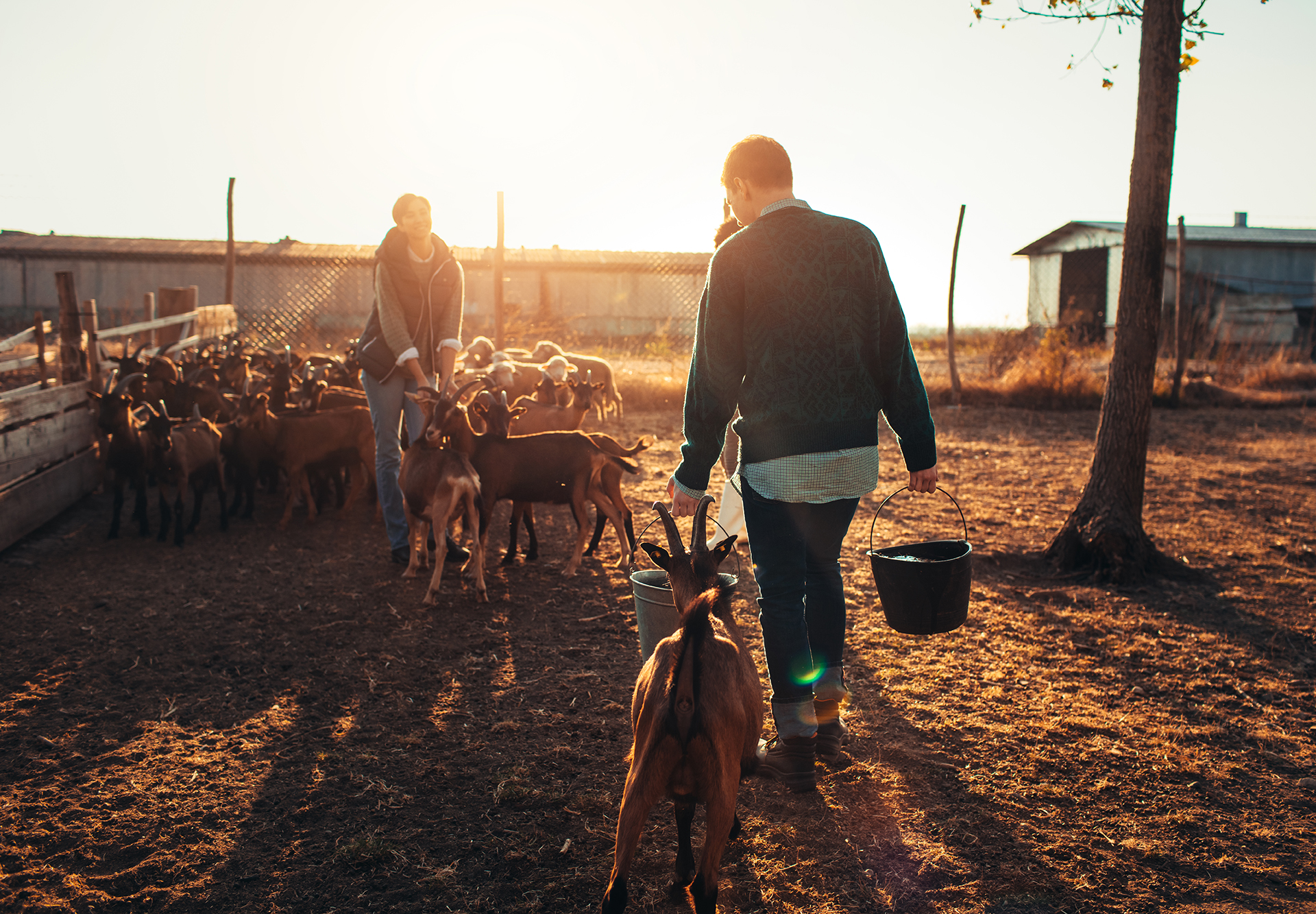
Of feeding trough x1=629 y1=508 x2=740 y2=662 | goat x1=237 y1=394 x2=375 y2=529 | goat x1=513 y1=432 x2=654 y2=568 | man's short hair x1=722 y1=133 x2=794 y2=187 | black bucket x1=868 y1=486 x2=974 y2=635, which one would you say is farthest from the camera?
goat x1=237 y1=394 x2=375 y2=529

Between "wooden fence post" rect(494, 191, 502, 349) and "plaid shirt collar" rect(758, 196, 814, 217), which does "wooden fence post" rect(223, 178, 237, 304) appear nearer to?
"wooden fence post" rect(494, 191, 502, 349)

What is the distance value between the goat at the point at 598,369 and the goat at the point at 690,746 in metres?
9.12

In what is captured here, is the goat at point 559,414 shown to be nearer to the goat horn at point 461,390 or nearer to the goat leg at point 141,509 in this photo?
the goat horn at point 461,390

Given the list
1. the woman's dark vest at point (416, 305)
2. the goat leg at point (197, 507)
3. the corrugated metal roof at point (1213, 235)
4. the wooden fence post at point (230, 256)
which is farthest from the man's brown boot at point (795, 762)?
the corrugated metal roof at point (1213, 235)

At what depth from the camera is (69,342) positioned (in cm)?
948

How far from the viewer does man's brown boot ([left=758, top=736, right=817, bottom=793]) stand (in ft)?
10.7

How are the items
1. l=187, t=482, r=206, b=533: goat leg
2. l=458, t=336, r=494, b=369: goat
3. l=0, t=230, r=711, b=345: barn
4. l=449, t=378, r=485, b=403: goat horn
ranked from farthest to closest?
l=0, t=230, r=711, b=345: barn, l=458, t=336, r=494, b=369: goat, l=187, t=482, r=206, b=533: goat leg, l=449, t=378, r=485, b=403: goat horn

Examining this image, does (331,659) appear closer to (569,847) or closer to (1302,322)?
(569,847)

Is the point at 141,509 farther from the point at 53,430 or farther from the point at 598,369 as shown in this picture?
the point at 598,369

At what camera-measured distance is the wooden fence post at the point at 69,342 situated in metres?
9.44

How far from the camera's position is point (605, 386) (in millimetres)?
12375

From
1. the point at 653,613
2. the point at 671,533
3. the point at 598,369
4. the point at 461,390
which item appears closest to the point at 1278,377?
the point at 598,369

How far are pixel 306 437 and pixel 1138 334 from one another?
708cm

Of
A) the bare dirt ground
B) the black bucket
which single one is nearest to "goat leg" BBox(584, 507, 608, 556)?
the bare dirt ground
